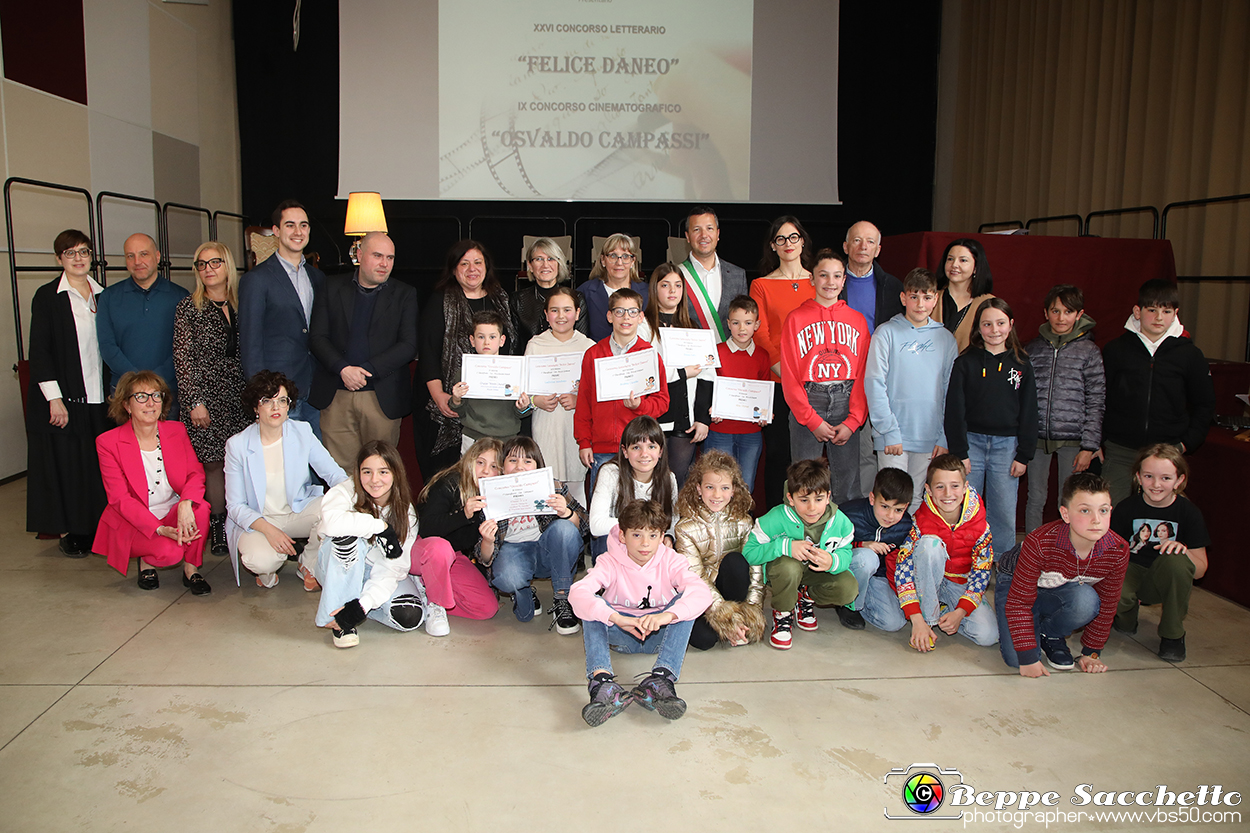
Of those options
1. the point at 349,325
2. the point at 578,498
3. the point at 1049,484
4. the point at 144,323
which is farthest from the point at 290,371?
the point at 1049,484

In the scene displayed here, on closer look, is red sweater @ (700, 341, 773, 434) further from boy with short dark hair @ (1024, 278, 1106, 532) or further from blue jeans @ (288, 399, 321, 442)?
blue jeans @ (288, 399, 321, 442)

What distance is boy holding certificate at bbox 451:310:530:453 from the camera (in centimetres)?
390

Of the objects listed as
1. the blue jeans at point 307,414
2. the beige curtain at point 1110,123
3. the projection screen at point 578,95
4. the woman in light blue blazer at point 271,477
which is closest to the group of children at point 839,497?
the woman in light blue blazer at point 271,477

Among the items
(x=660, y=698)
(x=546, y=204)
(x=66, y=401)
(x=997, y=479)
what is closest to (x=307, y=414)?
(x=66, y=401)

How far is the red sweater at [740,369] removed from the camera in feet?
13.3

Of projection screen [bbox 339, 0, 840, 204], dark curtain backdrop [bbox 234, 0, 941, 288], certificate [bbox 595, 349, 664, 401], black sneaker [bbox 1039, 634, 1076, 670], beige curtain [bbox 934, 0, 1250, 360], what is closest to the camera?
black sneaker [bbox 1039, 634, 1076, 670]

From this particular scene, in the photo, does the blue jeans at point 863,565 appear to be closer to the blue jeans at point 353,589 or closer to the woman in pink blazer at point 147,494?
the blue jeans at point 353,589

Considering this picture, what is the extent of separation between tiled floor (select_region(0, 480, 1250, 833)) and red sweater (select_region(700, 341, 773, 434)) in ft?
3.52

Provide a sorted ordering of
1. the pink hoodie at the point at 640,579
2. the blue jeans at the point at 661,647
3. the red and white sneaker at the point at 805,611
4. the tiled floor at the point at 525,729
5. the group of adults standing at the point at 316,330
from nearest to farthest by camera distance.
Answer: the tiled floor at the point at 525,729
the blue jeans at the point at 661,647
the pink hoodie at the point at 640,579
the red and white sneaker at the point at 805,611
the group of adults standing at the point at 316,330

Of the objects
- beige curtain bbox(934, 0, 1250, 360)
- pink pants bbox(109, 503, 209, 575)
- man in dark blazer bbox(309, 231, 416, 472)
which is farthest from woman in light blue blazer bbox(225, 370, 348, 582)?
beige curtain bbox(934, 0, 1250, 360)

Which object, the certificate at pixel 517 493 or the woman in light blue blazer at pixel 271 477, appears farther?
the woman in light blue blazer at pixel 271 477

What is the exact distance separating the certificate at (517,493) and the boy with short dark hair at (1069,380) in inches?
99.2

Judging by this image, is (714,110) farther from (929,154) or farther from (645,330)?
(645,330)

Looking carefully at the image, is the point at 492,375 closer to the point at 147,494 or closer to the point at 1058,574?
the point at 147,494
